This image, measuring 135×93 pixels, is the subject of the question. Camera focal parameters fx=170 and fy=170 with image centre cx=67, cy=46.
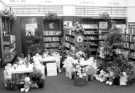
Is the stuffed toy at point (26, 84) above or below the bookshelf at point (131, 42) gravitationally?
below

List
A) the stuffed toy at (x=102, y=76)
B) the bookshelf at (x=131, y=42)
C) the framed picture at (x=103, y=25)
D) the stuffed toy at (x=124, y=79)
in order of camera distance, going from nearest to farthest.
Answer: the stuffed toy at (x=124, y=79) < the stuffed toy at (x=102, y=76) < the bookshelf at (x=131, y=42) < the framed picture at (x=103, y=25)

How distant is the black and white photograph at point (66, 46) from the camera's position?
4402 millimetres

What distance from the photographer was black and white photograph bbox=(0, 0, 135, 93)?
14.4 ft

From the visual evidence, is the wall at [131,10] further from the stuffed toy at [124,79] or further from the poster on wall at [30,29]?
the stuffed toy at [124,79]

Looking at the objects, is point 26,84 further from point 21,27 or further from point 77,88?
point 21,27

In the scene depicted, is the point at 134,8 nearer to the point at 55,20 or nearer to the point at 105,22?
the point at 105,22

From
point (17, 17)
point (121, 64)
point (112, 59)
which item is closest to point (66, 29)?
point (17, 17)

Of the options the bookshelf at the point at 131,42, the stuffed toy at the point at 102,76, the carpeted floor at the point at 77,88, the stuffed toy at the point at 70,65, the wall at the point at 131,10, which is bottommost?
the carpeted floor at the point at 77,88

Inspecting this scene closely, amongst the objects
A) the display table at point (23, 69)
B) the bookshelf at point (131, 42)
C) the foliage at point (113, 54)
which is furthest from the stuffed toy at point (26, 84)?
the bookshelf at point (131, 42)

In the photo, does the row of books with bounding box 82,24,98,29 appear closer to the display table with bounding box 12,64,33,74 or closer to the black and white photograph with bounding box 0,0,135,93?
the black and white photograph with bounding box 0,0,135,93

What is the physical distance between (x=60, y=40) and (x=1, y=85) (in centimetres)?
428

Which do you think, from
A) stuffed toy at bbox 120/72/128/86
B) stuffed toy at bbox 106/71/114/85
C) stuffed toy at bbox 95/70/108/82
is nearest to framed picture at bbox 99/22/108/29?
stuffed toy at bbox 95/70/108/82

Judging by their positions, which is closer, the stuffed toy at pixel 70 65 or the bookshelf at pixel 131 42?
the stuffed toy at pixel 70 65

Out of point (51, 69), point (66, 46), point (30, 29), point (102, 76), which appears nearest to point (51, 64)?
point (51, 69)
